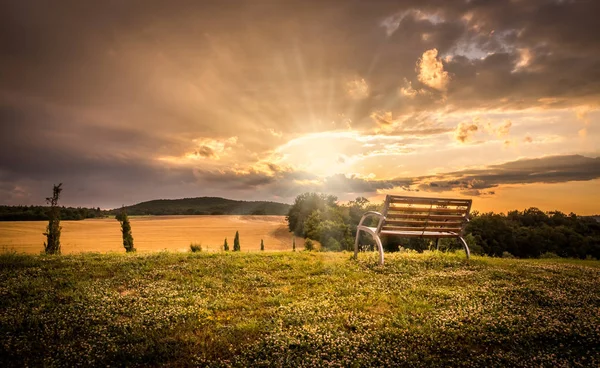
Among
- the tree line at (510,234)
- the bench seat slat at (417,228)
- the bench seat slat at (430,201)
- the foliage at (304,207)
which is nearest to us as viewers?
the bench seat slat at (430,201)

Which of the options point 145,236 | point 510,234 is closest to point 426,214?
point 510,234

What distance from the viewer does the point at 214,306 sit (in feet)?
22.8

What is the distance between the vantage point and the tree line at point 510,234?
55.3 meters

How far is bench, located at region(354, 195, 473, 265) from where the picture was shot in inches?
437

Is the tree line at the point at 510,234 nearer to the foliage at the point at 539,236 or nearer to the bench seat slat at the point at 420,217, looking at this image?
the foliage at the point at 539,236

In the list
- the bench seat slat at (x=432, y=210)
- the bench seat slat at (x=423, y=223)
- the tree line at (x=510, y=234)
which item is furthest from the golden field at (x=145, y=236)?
the bench seat slat at (x=432, y=210)

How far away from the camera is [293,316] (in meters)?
6.24

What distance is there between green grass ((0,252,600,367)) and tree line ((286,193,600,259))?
4205cm

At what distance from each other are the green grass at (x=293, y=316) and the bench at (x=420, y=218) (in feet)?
5.33

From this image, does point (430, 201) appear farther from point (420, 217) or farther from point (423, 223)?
point (423, 223)

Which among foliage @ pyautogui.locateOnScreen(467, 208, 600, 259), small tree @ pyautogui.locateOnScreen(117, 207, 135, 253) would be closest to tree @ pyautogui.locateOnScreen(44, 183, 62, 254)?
small tree @ pyautogui.locateOnScreen(117, 207, 135, 253)

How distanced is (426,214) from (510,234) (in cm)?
6191

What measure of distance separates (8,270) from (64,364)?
732cm

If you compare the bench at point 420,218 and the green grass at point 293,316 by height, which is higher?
the bench at point 420,218
